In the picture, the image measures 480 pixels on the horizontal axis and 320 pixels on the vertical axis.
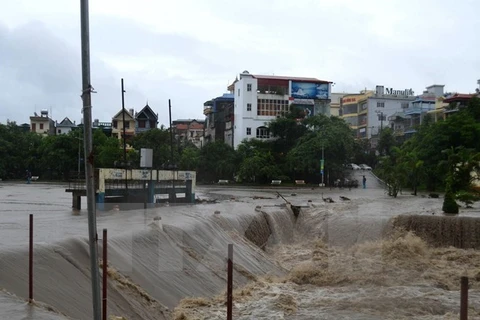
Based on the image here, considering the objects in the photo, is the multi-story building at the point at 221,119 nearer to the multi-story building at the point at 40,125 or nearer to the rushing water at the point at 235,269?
the multi-story building at the point at 40,125

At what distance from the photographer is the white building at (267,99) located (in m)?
67.6

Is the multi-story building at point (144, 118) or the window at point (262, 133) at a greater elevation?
the multi-story building at point (144, 118)

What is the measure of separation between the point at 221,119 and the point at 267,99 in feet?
28.9

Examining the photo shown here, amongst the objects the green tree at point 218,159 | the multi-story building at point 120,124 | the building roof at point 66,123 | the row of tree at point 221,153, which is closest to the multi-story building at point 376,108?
the row of tree at point 221,153

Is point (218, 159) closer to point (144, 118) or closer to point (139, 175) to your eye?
point (144, 118)

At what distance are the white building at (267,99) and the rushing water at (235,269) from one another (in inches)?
1719

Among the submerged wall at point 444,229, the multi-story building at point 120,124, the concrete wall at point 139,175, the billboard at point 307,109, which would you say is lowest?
the submerged wall at point 444,229

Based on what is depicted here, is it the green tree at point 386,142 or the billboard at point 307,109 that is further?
the green tree at point 386,142

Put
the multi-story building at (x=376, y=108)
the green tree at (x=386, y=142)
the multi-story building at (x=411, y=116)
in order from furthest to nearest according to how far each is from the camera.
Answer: the multi-story building at (x=376, y=108) → the multi-story building at (x=411, y=116) → the green tree at (x=386, y=142)

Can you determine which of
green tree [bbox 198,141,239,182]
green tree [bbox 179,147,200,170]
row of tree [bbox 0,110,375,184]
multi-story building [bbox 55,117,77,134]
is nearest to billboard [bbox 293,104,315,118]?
row of tree [bbox 0,110,375,184]

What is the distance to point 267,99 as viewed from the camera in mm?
69375

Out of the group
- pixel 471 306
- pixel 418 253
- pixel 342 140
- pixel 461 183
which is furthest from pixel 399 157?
pixel 471 306

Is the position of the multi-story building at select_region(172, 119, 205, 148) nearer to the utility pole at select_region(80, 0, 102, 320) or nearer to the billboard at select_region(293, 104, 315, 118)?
the billboard at select_region(293, 104, 315, 118)

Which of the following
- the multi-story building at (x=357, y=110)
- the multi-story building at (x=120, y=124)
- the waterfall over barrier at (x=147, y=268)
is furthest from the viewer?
the multi-story building at (x=357, y=110)
